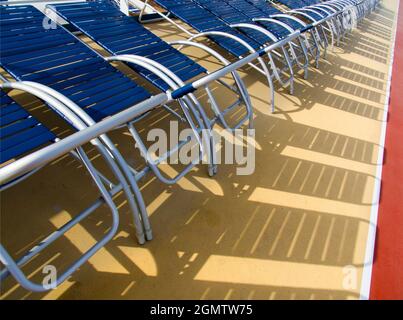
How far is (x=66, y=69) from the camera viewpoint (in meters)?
2.24

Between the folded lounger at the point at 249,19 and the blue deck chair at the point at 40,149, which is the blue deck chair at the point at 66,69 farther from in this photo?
the folded lounger at the point at 249,19

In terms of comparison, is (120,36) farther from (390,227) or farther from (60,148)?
(390,227)

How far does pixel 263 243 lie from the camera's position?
73.2 inches

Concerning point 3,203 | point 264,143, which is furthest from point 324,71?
point 3,203

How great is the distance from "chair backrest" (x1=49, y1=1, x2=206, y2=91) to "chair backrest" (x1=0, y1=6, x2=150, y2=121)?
218 millimetres

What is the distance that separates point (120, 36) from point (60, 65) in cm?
85

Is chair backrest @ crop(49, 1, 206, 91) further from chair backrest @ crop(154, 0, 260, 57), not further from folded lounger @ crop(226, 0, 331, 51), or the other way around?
folded lounger @ crop(226, 0, 331, 51)

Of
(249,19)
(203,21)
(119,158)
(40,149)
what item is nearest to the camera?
(40,149)

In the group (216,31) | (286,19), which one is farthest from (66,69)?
(286,19)

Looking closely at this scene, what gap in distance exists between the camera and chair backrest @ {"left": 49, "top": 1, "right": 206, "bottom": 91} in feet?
8.96

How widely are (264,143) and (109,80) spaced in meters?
1.50

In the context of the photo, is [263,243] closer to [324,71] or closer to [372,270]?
[372,270]

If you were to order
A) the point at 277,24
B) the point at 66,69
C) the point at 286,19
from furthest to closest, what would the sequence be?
the point at 286,19, the point at 277,24, the point at 66,69
